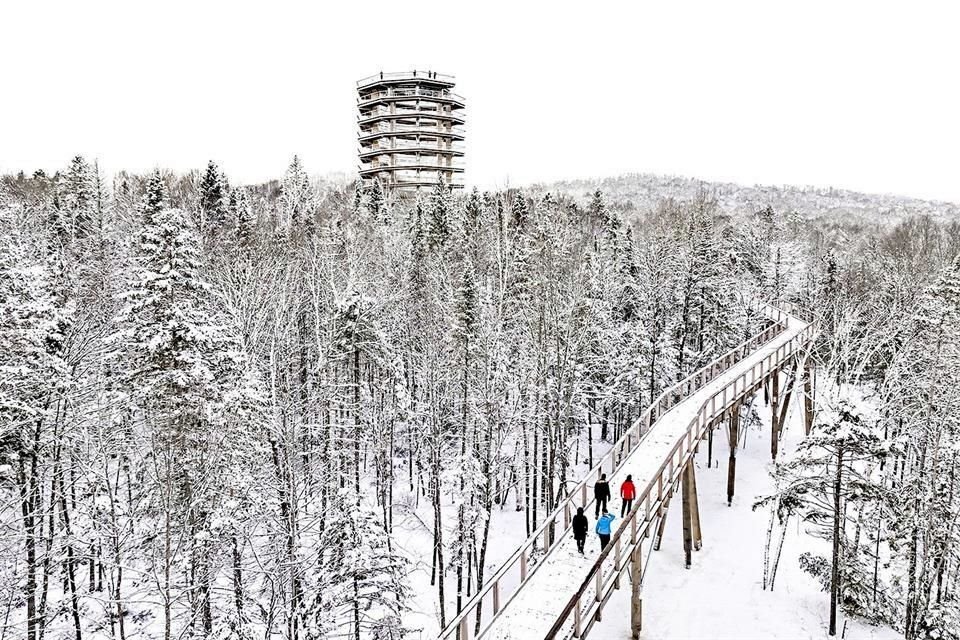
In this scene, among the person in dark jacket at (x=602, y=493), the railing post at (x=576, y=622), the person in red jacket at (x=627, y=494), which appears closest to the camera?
the railing post at (x=576, y=622)

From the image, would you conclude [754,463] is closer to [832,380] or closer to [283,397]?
[832,380]

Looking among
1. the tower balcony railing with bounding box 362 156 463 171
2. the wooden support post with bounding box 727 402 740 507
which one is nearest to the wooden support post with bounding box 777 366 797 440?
the wooden support post with bounding box 727 402 740 507

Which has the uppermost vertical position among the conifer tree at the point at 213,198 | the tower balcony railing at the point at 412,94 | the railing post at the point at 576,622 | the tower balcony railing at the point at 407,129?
the tower balcony railing at the point at 412,94

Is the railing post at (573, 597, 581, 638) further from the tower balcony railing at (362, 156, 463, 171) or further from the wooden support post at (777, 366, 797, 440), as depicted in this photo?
the tower balcony railing at (362, 156, 463, 171)

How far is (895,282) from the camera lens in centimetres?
3447

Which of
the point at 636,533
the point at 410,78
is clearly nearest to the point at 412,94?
the point at 410,78

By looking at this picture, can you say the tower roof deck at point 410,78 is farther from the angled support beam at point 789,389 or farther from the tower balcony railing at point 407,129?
the angled support beam at point 789,389

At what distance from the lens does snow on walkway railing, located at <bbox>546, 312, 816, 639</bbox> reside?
1212 centimetres

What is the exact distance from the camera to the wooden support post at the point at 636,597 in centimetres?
1622

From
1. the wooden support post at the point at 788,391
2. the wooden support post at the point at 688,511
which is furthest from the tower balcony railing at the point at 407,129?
the wooden support post at the point at 688,511

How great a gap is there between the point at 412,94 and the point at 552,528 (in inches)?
2340

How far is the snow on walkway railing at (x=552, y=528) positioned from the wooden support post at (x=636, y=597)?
1.95 meters

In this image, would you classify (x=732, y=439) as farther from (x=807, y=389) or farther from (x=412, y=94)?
(x=412, y=94)

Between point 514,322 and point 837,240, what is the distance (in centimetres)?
6390
